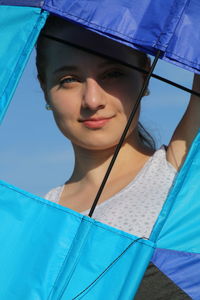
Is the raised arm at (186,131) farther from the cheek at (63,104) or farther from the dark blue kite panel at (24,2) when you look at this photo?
the dark blue kite panel at (24,2)

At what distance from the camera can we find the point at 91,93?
1485mm

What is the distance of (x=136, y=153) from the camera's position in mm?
1611

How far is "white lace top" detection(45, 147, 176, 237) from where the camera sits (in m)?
1.40

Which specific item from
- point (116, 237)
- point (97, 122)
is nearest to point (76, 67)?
point (97, 122)

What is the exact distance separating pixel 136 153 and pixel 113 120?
0.40 feet

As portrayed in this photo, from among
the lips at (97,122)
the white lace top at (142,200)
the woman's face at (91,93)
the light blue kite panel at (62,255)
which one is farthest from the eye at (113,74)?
the light blue kite panel at (62,255)

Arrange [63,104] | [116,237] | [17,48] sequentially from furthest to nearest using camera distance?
[63,104] < [17,48] < [116,237]

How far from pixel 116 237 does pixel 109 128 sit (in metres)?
0.31

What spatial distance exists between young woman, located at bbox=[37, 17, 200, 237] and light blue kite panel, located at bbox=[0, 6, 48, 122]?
3.0 inches

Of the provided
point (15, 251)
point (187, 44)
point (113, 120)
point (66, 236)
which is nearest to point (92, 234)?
point (66, 236)

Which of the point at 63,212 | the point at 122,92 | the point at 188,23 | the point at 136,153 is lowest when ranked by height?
the point at 63,212

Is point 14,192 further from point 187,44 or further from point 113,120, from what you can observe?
point 187,44

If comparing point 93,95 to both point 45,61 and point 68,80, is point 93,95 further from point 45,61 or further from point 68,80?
point 45,61

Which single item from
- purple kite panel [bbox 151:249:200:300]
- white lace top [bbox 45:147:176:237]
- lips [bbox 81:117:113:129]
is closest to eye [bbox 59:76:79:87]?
lips [bbox 81:117:113:129]
